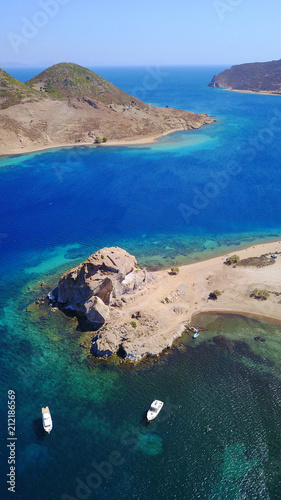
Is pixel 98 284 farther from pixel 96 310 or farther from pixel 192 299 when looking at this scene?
pixel 192 299

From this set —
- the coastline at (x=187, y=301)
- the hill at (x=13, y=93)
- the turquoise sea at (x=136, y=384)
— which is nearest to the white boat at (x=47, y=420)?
the turquoise sea at (x=136, y=384)

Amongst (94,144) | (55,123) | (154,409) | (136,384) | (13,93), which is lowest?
(136,384)

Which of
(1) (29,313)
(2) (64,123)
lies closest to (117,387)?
(1) (29,313)

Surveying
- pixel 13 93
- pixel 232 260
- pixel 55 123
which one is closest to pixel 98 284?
pixel 232 260

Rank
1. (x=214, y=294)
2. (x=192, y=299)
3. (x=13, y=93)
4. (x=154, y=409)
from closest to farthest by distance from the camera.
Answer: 1. (x=154, y=409)
2. (x=192, y=299)
3. (x=214, y=294)
4. (x=13, y=93)

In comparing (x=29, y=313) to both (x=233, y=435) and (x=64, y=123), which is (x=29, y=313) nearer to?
(x=233, y=435)

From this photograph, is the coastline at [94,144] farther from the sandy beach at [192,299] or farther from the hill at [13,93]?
the sandy beach at [192,299]
